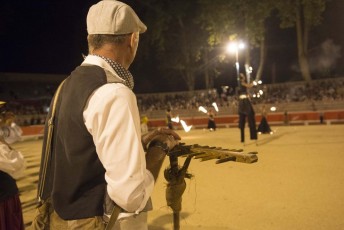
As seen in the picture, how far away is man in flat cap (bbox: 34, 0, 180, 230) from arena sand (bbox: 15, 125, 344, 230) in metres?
2.68

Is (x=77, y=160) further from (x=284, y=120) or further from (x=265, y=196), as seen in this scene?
(x=284, y=120)

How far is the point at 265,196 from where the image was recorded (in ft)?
19.3

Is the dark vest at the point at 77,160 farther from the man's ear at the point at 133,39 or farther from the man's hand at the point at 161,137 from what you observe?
the man's hand at the point at 161,137

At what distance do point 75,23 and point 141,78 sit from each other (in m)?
10.00

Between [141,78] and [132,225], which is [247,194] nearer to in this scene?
[132,225]

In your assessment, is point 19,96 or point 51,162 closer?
point 51,162

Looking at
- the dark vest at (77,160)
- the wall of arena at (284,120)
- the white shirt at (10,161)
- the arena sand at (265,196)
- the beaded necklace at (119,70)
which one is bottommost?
the arena sand at (265,196)

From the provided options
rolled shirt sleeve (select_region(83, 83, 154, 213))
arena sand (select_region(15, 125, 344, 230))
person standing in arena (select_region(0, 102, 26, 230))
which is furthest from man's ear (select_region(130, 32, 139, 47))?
arena sand (select_region(15, 125, 344, 230))

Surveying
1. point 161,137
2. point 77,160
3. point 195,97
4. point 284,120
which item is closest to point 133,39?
point 161,137

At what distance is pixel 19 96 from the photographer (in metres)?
35.7

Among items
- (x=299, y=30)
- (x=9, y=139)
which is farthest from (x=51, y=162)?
(x=299, y=30)

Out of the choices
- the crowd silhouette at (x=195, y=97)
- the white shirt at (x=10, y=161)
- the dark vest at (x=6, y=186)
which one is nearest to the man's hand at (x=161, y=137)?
the white shirt at (x=10, y=161)

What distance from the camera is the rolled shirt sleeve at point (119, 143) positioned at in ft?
4.69

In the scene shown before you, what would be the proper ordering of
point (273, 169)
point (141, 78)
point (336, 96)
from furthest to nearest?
point (141, 78) < point (336, 96) < point (273, 169)
